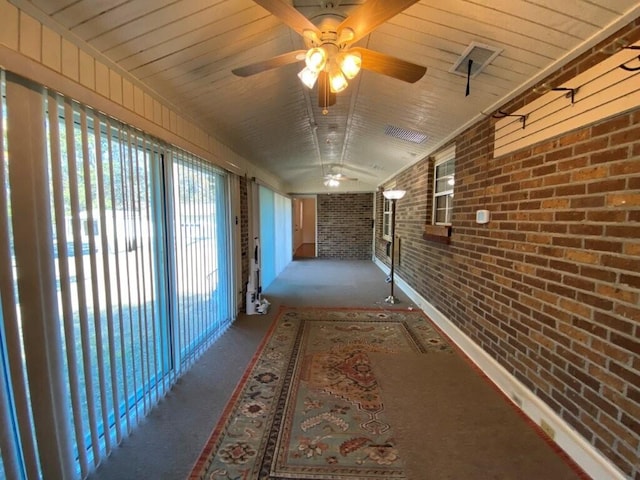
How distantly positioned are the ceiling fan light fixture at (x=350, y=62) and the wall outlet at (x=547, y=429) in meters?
2.39

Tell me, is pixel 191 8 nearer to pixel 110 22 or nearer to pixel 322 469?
pixel 110 22

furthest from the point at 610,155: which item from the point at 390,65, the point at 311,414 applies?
the point at 311,414

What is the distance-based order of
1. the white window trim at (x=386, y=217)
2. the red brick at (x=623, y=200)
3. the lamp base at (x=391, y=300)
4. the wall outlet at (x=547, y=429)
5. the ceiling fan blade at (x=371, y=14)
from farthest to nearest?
the white window trim at (x=386, y=217) → the lamp base at (x=391, y=300) → the wall outlet at (x=547, y=429) → the red brick at (x=623, y=200) → the ceiling fan blade at (x=371, y=14)

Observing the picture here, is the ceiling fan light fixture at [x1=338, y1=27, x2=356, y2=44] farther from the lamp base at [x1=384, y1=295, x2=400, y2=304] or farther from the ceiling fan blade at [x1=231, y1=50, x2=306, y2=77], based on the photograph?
the lamp base at [x1=384, y1=295, x2=400, y2=304]

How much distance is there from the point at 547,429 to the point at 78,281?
284cm

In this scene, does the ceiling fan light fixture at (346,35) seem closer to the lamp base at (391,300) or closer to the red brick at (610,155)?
the red brick at (610,155)

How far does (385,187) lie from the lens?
7508 millimetres

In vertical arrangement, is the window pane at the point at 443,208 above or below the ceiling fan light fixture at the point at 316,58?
below

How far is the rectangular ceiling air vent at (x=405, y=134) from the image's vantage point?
3592mm

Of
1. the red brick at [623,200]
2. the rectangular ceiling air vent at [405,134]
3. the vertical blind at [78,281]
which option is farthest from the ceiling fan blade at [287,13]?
the rectangular ceiling air vent at [405,134]

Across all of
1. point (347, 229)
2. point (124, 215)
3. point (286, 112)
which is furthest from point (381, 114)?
point (347, 229)

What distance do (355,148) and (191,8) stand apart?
3.88m

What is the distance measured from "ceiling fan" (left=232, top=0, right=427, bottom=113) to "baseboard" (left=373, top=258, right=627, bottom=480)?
2.19 m

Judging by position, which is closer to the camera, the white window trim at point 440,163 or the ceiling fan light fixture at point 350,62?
the ceiling fan light fixture at point 350,62
